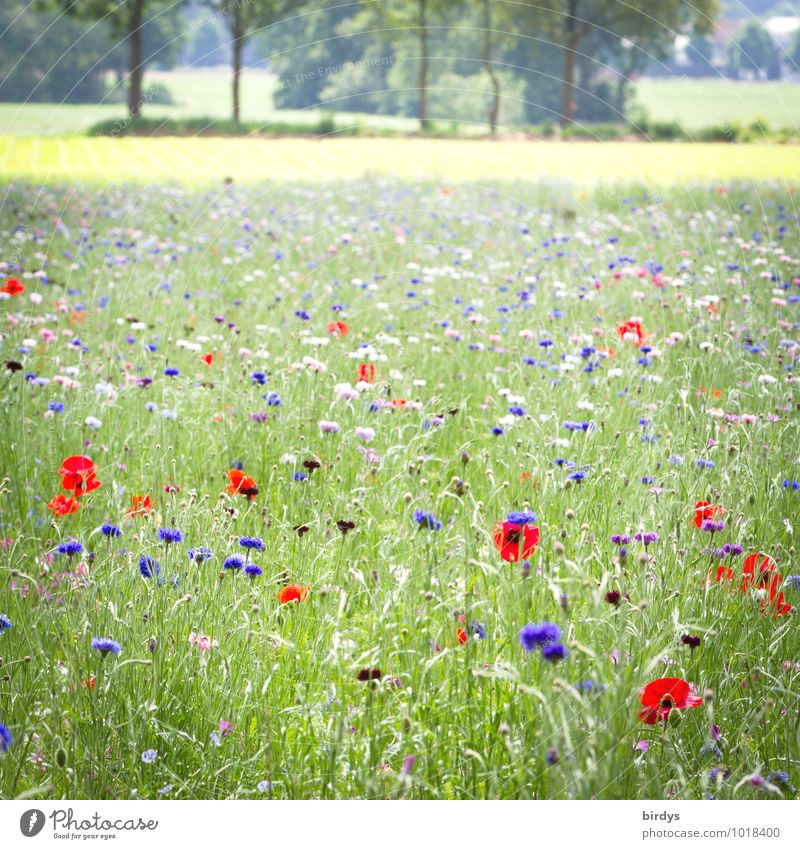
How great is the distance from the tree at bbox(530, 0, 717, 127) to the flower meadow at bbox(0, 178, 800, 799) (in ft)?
5.45

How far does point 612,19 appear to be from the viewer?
729 cm

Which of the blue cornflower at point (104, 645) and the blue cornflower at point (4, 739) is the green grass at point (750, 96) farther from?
the blue cornflower at point (4, 739)

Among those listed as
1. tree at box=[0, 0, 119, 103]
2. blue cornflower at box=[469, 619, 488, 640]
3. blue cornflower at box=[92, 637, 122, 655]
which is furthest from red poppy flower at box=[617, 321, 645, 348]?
tree at box=[0, 0, 119, 103]

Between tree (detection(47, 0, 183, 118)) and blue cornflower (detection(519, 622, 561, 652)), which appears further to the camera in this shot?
tree (detection(47, 0, 183, 118))

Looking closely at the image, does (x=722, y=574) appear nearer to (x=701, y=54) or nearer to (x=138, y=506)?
(x=138, y=506)

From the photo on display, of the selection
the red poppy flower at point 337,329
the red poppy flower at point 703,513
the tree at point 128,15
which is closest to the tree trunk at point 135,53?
the tree at point 128,15

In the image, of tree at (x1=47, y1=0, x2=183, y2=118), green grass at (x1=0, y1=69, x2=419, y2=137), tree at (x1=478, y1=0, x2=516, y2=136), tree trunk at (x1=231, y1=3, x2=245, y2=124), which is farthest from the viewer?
tree at (x1=47, y1=0, x2=183, y2=118)

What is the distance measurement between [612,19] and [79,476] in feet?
20.0

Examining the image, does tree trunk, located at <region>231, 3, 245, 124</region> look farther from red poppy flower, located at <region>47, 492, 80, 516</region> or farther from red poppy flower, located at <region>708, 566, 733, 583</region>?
red poppy flower, located at <region>708, 566, 733, 583</region>

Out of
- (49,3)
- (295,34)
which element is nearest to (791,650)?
(295,34)

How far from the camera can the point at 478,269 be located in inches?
242

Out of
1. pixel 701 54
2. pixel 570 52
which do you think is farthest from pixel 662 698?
pixel 570 52

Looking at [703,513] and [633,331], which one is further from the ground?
[633,331]

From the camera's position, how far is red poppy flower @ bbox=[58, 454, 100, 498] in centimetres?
274
